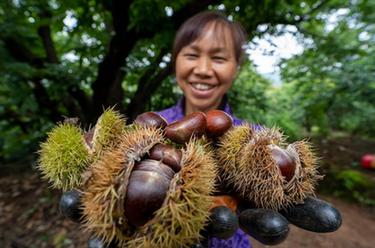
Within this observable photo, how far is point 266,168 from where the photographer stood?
4.03 ft

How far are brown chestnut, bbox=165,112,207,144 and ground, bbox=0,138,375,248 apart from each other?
2.43 meters

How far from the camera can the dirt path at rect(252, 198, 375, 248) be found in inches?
138

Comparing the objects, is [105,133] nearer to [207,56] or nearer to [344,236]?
[207,56]

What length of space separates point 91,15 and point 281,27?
1.84 metres

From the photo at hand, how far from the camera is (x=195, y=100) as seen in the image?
82.3 inches

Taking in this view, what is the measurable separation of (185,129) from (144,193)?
0.37 meters

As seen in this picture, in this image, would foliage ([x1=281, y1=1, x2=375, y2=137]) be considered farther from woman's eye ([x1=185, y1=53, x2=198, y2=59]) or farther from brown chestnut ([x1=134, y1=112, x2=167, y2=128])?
brown chestnut ([x1=134, y1=112, x2=167, y2=128])

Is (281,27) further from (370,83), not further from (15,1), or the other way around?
(15,1)

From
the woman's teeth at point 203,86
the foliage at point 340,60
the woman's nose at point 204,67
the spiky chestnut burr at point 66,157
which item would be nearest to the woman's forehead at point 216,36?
the woman's nose at point 204,67

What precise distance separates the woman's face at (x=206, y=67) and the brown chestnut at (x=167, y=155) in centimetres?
96

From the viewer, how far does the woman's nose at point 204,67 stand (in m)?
1.93

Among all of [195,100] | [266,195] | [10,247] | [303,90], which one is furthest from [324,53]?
[10,247]

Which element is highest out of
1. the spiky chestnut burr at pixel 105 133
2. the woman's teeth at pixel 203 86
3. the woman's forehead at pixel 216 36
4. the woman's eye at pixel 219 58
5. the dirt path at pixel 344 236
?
the woman's forehead at pixel 216 36

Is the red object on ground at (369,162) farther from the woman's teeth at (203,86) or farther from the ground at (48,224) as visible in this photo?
the woman's teeth at (203,86)
